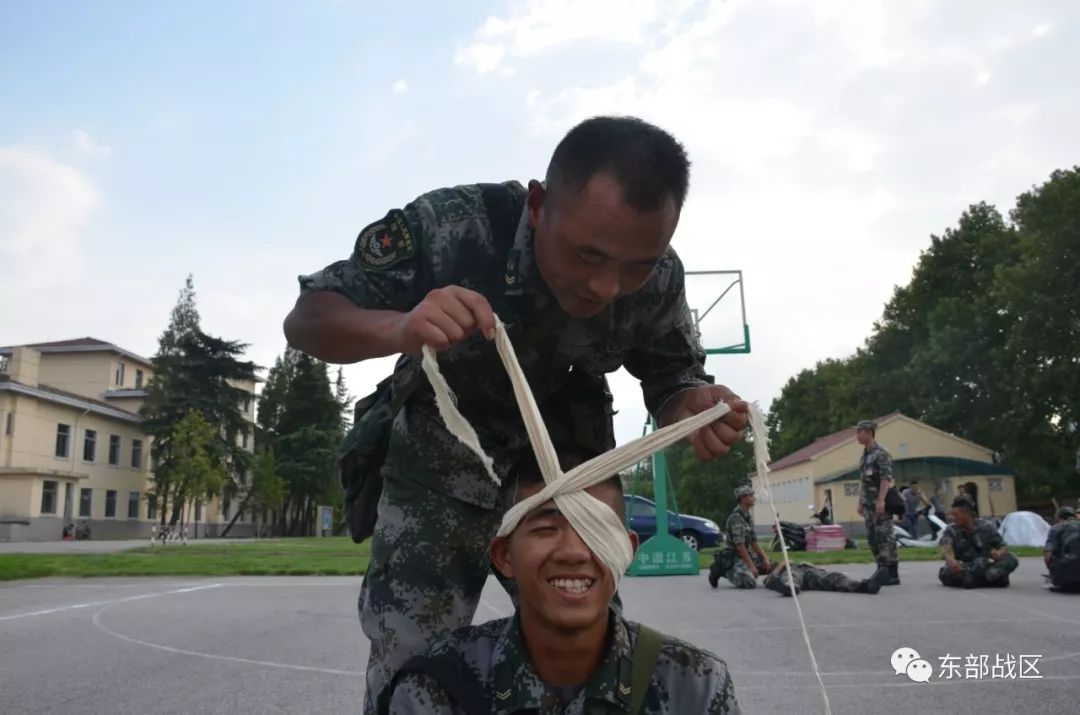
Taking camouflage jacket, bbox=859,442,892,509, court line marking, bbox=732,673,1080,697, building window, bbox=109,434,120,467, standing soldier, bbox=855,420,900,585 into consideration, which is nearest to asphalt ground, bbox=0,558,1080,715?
court line marking, bbox=732,673,1080,697

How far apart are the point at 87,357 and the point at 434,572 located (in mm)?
58667

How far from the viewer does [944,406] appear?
4278cm

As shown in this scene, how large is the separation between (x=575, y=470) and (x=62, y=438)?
48.3m

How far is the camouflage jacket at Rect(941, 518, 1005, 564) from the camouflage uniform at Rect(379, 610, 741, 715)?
8.85 metres

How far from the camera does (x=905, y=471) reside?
3591 centimetres

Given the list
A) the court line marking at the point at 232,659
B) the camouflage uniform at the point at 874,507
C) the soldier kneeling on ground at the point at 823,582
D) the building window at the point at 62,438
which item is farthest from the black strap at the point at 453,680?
the building window at the point at 62,438

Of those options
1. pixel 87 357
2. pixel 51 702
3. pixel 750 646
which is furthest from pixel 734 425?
pixel 87 357

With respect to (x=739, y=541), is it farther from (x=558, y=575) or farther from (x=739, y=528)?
(x=558, y=575)

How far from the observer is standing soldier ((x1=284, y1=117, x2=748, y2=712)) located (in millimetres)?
2027

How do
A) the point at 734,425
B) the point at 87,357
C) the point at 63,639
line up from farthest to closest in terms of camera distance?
the point at 87,357 → the point at 63,639 → the point at 734,425

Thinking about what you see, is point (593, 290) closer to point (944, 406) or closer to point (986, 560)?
point (986, 560)

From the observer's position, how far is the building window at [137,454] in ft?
168

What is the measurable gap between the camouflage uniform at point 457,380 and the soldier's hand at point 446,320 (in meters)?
0.45

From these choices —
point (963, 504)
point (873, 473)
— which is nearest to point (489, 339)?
point (963, 504)
